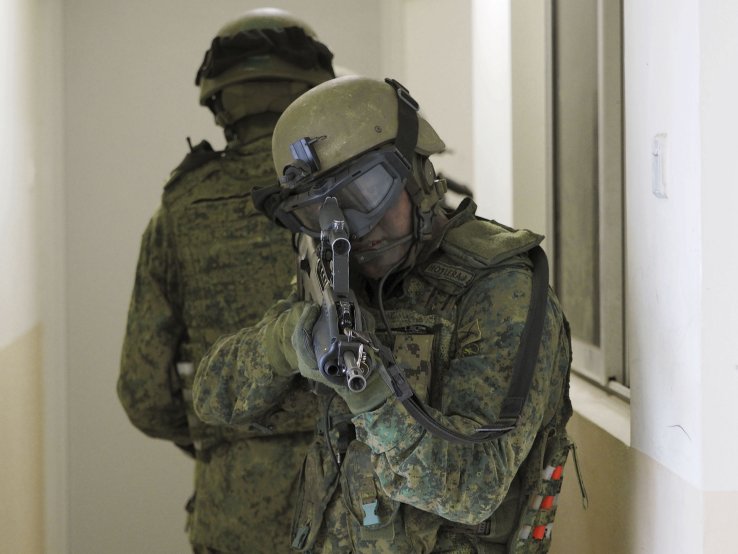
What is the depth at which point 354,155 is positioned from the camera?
1676 millimetres

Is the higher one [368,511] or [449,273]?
[449,273]

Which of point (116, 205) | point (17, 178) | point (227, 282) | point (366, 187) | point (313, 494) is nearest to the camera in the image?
point (366, 187)

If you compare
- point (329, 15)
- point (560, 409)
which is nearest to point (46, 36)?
point (329, 15)

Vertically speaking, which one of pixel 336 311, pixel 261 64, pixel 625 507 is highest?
pixel 261 64

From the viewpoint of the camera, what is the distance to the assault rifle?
54.4 inches

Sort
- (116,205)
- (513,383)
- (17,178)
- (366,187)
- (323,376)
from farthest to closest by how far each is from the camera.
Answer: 1. (116,205)
2. (17,178)
3. (366,187)
4. (513,383)
5. (323,376)

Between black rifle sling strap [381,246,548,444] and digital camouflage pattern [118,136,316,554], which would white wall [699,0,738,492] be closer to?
black rifle sling strap [381,246,548,444]

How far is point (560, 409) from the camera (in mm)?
1736

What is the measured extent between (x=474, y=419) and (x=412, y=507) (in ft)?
0.76

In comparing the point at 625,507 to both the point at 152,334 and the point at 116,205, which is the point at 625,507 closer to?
the point at 152,334

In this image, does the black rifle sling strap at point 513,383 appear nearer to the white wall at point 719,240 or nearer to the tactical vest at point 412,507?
the tactical vest at point 412,507

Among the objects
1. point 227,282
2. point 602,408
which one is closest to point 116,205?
point 227,282

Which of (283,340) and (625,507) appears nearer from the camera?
(283,340)

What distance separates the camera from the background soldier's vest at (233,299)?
8.30ft
